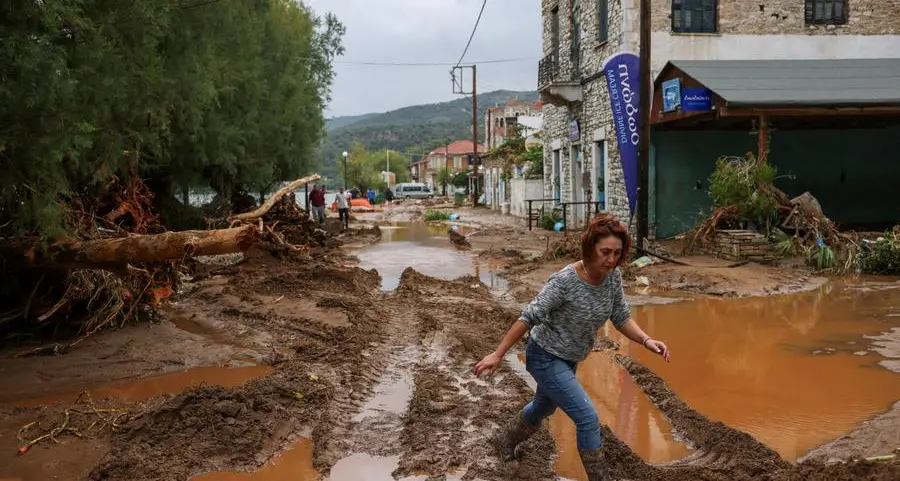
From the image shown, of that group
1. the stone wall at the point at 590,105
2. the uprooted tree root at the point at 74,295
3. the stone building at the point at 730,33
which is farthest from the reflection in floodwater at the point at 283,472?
the stone wall at the point at 590,105

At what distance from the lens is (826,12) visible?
787 inches

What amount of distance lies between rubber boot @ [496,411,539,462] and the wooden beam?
12.9m

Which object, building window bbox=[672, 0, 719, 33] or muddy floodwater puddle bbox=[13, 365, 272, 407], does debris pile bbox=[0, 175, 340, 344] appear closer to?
muddy floodwater puddle bbox=[13, 365, 272, 407]

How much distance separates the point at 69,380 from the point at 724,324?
776cm

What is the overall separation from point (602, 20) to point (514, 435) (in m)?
19.0

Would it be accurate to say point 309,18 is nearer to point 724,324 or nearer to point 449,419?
point 724,324

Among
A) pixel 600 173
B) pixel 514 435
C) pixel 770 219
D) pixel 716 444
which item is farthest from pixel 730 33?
pixel 514 435

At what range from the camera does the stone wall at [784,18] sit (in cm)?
1952

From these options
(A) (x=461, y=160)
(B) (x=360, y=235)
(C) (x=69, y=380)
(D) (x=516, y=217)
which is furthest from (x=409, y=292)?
(A) (x=461, y=160)

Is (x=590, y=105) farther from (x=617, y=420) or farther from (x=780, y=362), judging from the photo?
(x=617, y=420)

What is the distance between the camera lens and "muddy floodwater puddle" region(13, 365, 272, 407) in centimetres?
675

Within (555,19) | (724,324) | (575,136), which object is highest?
(555,19)

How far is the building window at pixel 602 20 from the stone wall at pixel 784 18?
6.94 feet

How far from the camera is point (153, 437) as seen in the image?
5.36 meters
